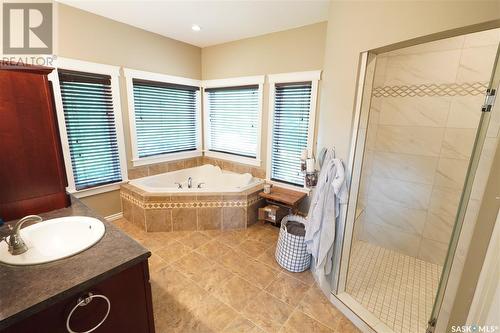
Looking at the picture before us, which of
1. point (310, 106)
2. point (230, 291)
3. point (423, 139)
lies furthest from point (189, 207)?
point (423, 139)

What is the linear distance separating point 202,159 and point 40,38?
2640 mm

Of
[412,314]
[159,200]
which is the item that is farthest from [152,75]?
[412,314]

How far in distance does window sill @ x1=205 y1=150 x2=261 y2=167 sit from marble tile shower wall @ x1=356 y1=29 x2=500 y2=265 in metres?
1.61

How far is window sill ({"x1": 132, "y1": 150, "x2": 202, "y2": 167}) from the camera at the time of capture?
337cm

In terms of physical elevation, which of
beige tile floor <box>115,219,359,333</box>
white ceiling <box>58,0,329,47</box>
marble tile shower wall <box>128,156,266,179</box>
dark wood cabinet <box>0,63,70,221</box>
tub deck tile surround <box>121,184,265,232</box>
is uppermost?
white ceiling <box>58,0,329,47</box>

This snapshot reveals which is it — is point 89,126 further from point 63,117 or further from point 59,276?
point 59,276

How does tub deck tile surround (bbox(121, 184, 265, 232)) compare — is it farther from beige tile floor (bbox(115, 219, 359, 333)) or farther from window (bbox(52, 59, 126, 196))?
window (bbox(52, 59, 126, 196))

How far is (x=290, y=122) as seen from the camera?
3.18m

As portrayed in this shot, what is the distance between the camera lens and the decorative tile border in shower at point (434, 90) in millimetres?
2004

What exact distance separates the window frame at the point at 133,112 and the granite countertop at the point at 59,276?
2.35m

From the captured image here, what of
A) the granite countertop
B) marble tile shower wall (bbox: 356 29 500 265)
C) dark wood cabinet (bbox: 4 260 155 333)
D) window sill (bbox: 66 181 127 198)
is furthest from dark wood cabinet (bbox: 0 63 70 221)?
marble tile shower wall (bbox: 356 29 500 265)

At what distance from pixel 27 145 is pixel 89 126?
1620 mm

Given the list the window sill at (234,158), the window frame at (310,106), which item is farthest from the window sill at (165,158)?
the window frame at (310,106)

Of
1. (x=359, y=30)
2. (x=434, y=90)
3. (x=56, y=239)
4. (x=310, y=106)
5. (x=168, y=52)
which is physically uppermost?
(x=168, y=52)
